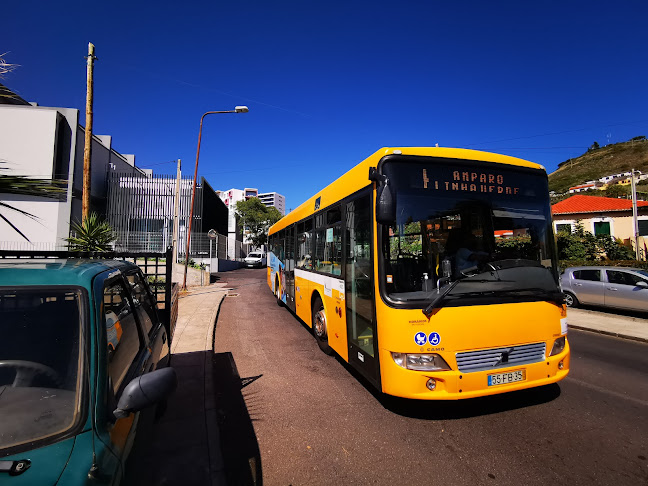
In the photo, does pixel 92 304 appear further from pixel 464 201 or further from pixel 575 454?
pixel 575 454

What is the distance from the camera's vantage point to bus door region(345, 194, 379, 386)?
3803mm

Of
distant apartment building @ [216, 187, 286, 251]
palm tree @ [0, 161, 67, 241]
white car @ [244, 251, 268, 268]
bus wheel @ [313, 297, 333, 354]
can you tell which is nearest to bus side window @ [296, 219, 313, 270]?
bus wheel @ [313, 297, 333, 354]

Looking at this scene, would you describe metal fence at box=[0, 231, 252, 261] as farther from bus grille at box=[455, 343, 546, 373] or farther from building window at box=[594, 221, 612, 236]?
building window at box=[594, 221, 612, 236]

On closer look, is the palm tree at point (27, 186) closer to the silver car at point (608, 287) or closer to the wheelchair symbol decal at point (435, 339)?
the wheelchair symbol decal at point (435, 339)

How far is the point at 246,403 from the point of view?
4102mm

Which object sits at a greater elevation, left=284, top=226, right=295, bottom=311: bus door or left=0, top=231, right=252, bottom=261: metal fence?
left=0, top=231, right=252, bottom=261: metal fence

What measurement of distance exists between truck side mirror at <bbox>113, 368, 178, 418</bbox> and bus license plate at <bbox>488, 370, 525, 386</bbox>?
304 cm

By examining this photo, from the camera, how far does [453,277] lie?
3.51 m

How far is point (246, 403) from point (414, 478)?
222 centimetres

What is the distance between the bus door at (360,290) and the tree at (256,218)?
4509 cm

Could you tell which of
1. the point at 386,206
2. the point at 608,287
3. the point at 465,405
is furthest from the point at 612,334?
the point at 386,206

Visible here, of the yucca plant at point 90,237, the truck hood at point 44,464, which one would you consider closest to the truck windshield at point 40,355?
the truck hood at point 44,464

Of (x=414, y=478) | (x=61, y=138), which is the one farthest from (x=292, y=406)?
(x=61, y=138)

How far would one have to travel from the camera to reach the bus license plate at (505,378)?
3.33 meters
